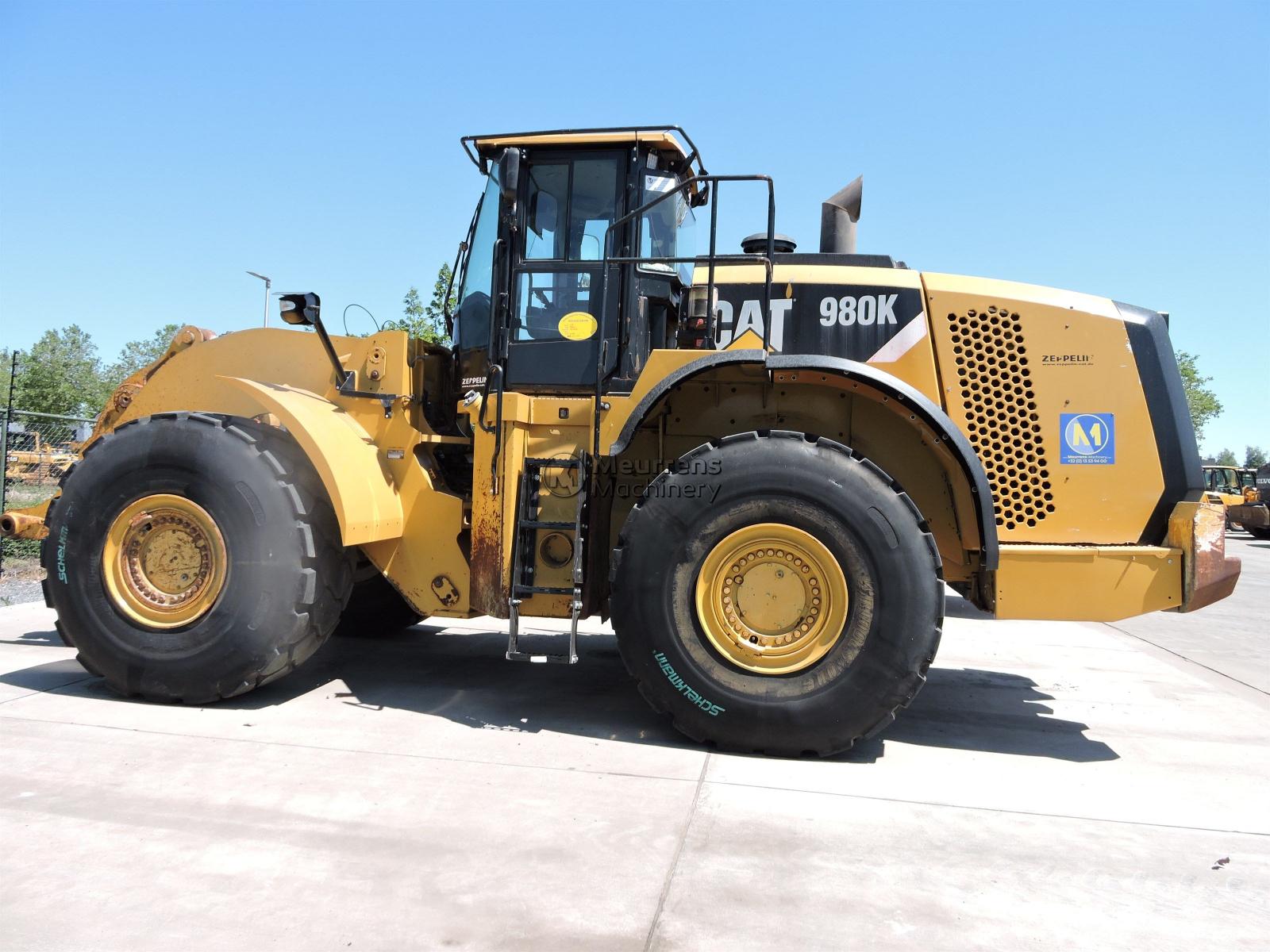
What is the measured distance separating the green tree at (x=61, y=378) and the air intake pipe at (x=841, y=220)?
76.0 feet

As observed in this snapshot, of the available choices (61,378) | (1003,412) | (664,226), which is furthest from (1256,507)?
(61,378)

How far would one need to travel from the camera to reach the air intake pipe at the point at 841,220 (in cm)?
571

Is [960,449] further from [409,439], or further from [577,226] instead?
[409,439]

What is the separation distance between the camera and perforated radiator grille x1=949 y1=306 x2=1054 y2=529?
178 inches

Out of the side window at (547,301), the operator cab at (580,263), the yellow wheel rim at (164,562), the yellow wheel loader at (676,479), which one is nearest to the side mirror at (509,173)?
the yellow wheel loader at (676,479)

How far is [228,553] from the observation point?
15.2 ft

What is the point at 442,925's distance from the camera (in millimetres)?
2615

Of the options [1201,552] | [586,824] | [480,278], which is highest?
[480,278]

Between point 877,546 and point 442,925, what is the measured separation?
97.2 inches

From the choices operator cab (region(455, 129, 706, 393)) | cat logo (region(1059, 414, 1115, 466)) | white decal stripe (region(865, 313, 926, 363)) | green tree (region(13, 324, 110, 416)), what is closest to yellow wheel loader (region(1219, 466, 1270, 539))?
cat logo (region(1059, 414, 1115, 466))

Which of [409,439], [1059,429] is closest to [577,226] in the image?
[409,439]

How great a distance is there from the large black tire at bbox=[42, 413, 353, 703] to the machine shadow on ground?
0.33m

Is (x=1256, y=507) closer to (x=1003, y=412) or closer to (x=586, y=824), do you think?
(x=1003, y=412)

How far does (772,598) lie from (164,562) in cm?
332
